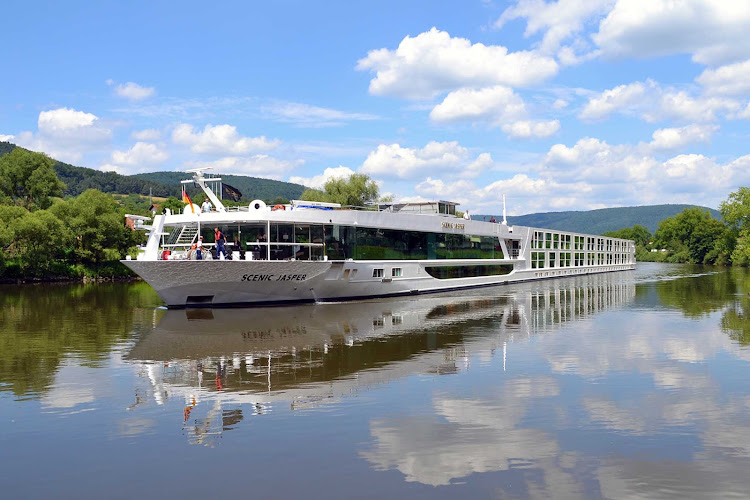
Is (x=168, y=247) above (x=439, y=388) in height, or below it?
above

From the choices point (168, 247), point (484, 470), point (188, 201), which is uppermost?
point (188, 201)

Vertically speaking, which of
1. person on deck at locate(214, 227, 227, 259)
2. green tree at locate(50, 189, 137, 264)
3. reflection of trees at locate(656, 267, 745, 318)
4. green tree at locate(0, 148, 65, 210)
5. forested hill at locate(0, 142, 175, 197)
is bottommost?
reflection of trees at locate(656, 267, 745, 318)

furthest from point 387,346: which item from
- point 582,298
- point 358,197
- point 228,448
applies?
point 358,197

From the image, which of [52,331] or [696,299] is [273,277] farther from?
[696,299]

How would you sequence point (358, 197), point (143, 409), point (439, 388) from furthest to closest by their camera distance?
1. point (358, 197)
2. point (439, 388)
3. point (143, 409)

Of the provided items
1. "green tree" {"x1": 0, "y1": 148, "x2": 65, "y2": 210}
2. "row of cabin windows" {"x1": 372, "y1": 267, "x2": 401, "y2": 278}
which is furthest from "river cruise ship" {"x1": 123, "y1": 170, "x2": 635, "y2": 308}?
"green tree" {"x1": 0, "y1": 148, "x2": 65, "y2": 210}

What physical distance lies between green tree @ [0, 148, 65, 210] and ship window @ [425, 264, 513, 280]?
4786cm

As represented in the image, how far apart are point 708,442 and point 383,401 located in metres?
5.23

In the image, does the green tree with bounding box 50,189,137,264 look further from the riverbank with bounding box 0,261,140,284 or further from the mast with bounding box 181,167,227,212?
the mast with bounding box 181,167,227,212

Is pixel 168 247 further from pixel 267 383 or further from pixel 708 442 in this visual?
pixel 708 442

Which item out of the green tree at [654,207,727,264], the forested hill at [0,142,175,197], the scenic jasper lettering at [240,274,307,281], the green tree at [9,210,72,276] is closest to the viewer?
the scenic jasper lettering at [240,274,307,281]

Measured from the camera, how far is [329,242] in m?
29.9

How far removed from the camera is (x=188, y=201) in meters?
29.3

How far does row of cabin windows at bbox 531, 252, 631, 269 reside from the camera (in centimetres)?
5234
